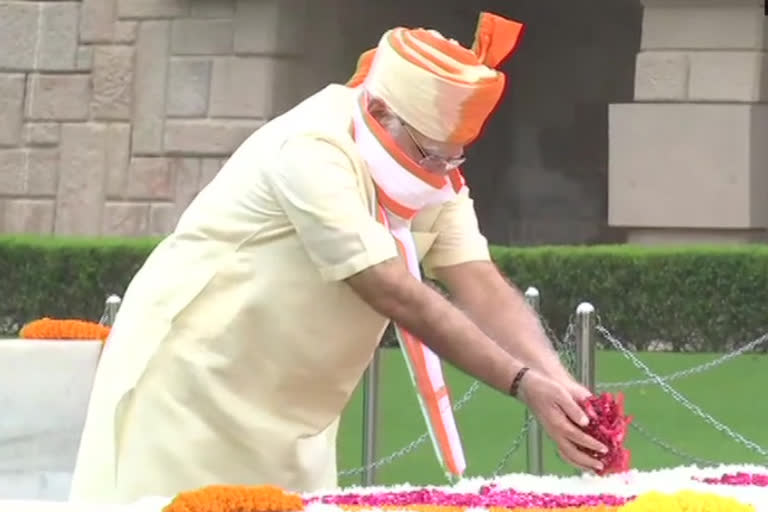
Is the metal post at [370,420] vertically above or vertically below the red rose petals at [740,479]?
below

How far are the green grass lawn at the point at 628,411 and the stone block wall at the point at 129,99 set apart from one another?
2231 millimetres

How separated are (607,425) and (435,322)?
38 centimetres

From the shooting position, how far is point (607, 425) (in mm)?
3342

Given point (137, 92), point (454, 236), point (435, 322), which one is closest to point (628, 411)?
point (137, 92)

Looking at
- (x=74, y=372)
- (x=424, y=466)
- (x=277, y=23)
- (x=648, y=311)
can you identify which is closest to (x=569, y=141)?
(x=277, y=23)

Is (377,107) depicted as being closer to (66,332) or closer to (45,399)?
(45,399)

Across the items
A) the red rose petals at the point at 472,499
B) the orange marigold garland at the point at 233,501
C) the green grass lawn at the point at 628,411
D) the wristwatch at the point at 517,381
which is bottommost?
the green grass lawn at the point at 628,411

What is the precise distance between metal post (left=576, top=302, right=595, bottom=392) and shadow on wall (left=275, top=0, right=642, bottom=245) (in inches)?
312

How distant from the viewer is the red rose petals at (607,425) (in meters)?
3.34

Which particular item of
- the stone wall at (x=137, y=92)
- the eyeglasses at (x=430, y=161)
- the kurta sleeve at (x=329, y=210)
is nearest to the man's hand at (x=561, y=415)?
the kurta sleeve at (x=329, y=210)

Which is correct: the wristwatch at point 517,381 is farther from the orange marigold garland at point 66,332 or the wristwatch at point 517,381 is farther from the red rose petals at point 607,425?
the orange marigold garland at point 66,332

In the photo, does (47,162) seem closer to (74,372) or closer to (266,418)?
(74,372)

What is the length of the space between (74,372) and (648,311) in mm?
5671

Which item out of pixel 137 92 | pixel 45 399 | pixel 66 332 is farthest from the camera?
pixel 137 92
